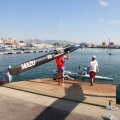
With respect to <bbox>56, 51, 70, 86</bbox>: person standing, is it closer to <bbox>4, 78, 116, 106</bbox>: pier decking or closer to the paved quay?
<bbox>4, 78, 116, 106</bbox>: pier decking

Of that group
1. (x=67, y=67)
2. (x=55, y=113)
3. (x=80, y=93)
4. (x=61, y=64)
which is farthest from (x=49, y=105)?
(x=67, y=67)

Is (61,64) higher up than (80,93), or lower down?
higher up

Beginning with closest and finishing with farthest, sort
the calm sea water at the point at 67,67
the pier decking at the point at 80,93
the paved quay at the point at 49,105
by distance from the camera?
the paved quay at the point at 49,105, the pier decking at the point at 80,93, the calm sea water at the point at 67,67

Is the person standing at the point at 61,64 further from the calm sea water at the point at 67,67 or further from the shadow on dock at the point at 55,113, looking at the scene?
the calm sea water at the point at 67,67

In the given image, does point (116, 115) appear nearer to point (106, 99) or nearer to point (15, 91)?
point (106, 99)

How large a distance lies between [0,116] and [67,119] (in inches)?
104

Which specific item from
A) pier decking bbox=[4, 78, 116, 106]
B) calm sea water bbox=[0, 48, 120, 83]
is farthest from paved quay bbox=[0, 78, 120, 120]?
calm sea water bbox=[0, 48, 120, 83]

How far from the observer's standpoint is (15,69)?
8547mm

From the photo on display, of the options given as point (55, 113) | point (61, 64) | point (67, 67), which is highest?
point (61, 64)

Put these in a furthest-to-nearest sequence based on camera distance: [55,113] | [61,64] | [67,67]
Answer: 1. [67,67]
2. [61,64]
3. [55,113]

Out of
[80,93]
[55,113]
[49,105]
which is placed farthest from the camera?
[80,93]

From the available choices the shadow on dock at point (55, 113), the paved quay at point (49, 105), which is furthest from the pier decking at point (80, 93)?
the shadow on dock at point (55, 113)

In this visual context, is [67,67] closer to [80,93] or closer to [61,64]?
[61,64]

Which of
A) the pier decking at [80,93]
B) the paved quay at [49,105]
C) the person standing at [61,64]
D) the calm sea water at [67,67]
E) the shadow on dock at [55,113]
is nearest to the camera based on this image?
the shadow on dock at [55,113]
